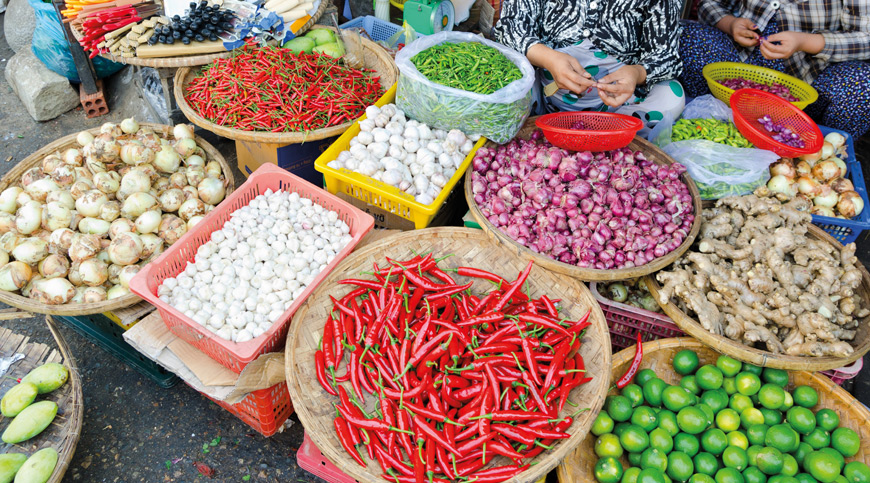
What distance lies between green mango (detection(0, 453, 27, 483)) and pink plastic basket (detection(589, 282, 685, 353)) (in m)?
2.64

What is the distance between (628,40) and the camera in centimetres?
352

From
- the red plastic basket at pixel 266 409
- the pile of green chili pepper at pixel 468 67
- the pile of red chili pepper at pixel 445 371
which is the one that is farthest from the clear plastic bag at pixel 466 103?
the red plastic basket at pixel 266 409

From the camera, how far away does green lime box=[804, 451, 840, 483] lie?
214 centimetres

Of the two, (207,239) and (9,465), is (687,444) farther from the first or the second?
(9,465)

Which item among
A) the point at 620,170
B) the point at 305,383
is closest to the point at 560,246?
the point at 620,170

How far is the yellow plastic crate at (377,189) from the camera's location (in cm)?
284

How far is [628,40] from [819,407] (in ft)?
7.73

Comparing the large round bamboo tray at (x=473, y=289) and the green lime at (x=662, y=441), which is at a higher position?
the large round bamboo tray at (x=473, y=289)

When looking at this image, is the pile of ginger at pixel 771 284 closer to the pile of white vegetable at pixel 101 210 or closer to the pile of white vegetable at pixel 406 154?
the pile of white vegetable at pixel 406 154

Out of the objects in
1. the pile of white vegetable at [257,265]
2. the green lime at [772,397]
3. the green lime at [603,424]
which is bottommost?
the green lime at [603,424]

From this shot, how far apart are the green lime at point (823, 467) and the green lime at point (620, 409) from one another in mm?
707

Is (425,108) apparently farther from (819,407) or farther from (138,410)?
(819,407)

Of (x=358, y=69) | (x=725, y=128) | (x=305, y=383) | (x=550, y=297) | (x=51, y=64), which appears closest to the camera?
(x=305, y=383)

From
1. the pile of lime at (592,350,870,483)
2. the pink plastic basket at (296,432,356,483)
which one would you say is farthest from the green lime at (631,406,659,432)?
the pink plastic basket at (296,432,356,483)
